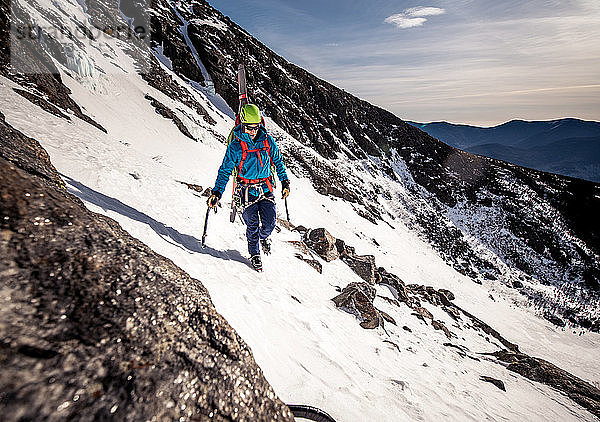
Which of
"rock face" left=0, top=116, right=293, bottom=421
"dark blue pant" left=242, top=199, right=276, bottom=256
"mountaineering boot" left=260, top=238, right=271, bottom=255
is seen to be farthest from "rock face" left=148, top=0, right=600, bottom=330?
"rock face" left=0, top=116, right=293, bottom=421

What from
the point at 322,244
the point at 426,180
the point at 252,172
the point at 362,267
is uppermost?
the point at 252,172

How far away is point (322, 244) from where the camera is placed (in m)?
11.2

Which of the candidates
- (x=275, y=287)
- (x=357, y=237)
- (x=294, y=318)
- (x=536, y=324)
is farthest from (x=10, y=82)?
(x=536, y=324)

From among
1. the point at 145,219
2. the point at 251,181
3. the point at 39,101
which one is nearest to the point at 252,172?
the point at 251,181

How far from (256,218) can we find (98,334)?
14.8 ft

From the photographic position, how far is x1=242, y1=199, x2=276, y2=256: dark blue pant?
598cm

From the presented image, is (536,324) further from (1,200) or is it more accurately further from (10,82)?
(10,82)

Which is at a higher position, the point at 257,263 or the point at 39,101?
the point at 39,101

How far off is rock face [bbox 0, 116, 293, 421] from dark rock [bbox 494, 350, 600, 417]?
878cm

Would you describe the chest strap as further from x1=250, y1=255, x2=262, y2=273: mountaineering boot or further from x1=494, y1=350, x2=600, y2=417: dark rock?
x1=494, y1=350, x2=600, y2=417: dark rock

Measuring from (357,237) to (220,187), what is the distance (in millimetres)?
16842

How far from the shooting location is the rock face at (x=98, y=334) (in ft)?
4.13

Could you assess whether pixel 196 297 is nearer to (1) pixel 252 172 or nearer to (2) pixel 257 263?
(1) pixel 252 172

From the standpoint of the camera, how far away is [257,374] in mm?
2104
